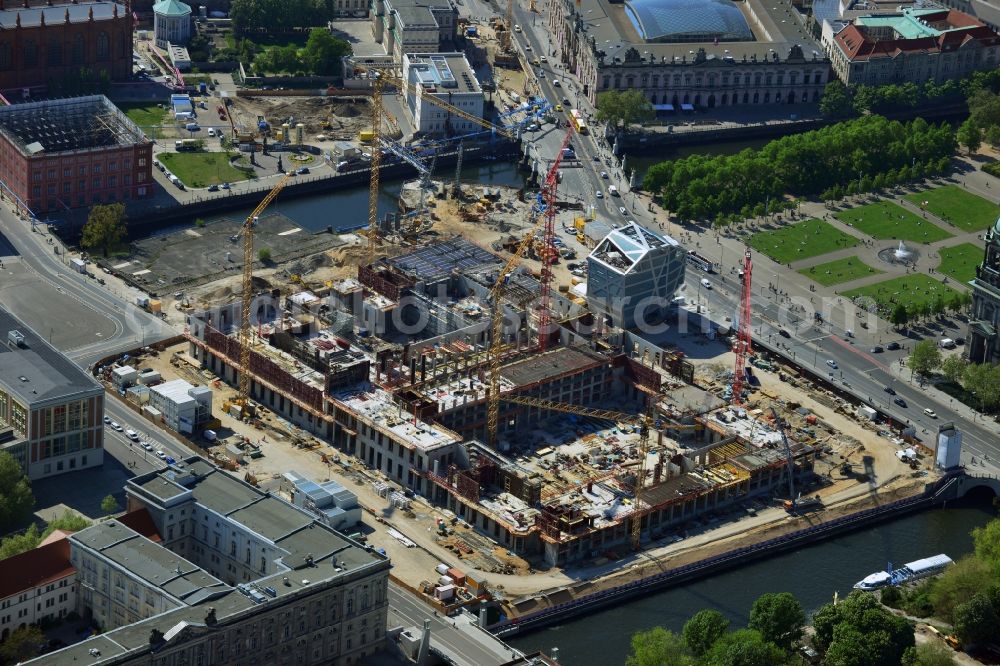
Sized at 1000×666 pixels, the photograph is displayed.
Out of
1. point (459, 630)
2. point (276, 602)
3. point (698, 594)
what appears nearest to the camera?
point (276, 602)

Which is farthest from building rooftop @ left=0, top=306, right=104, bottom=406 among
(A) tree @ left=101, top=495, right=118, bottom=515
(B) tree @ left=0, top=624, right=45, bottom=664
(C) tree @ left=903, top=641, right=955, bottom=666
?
(C) tree @ left=903, top=641, right=955, bottom=666

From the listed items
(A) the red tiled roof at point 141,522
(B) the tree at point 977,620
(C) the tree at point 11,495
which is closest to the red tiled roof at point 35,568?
(A) the red tiled roof at point 141,522

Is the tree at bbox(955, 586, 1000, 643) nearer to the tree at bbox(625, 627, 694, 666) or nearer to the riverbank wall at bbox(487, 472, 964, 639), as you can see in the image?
the riverbank wall at bbox(487, 472, 964, 639)

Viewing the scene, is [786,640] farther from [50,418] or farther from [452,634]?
[50,418]

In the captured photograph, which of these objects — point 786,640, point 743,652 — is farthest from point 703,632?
point 786,640

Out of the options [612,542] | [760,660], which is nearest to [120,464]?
[612,542]

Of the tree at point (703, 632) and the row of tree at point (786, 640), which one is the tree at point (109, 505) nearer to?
the row of tree at point (786, 640)

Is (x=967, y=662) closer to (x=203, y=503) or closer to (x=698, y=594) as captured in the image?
(x=698, y=594)

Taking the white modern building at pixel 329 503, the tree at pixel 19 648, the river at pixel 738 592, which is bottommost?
the river at pixel 738 592
